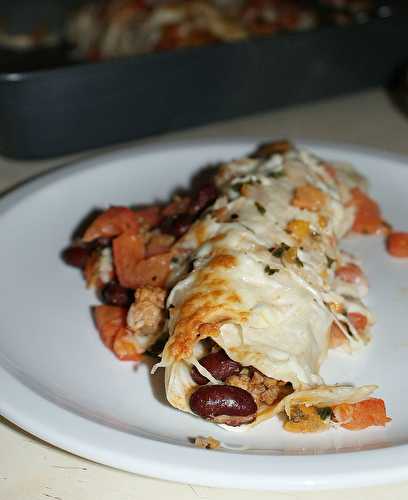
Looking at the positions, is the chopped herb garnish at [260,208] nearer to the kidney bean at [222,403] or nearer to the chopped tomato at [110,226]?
the chopped tomato at [110,226]

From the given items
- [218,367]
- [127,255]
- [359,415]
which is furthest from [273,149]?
[359,415]

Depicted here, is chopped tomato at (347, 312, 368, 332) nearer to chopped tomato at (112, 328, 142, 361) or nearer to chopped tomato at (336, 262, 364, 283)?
chopped tomato at (336, 262, 364, 283)

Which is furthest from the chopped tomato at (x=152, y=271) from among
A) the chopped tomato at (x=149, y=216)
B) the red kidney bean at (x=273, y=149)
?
the red kidney bean at (x=273, y=149)

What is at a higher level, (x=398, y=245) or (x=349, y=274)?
(x=398, y=245)

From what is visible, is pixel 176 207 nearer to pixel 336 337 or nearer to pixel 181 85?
pixel 336 337

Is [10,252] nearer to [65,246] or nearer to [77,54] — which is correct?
[65,246]

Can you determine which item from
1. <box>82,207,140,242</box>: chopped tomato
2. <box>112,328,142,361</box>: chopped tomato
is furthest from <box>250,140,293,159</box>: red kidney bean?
<box>112,328,142,361</box>: chopped tomato

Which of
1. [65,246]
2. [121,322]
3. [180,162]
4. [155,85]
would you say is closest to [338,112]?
[155,85]
